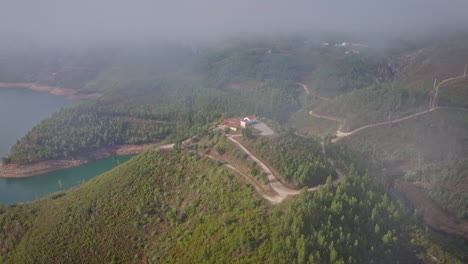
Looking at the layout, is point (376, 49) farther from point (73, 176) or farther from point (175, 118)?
point (73, 176)

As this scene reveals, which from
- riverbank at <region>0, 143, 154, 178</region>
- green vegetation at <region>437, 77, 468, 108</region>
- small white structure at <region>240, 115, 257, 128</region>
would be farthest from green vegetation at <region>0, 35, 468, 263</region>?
small white structure at <region>240, 115, 257, 128</region>

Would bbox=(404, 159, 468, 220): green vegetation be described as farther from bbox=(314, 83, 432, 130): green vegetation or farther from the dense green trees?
bbox=(314, 83, 432, 130): green vegetation

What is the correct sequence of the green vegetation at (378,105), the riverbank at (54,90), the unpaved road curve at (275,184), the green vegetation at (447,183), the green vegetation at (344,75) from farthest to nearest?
the riverbank at (54,90), the green vegetation at (344,75), the green vegetation at (378,105), the green vegetation at (447,183), the unpaved road curve at (275,184)

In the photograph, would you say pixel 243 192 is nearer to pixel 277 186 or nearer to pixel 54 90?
pixel 277 186

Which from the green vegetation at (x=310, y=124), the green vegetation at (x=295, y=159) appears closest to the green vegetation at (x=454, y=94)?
the green vegetation at (x=310, y=124)

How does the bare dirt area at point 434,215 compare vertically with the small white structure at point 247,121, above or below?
below

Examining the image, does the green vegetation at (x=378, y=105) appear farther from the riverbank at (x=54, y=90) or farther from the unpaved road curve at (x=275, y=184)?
the riverbank at (x=54, y=90)

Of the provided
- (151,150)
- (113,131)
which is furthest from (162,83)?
(151,150)
